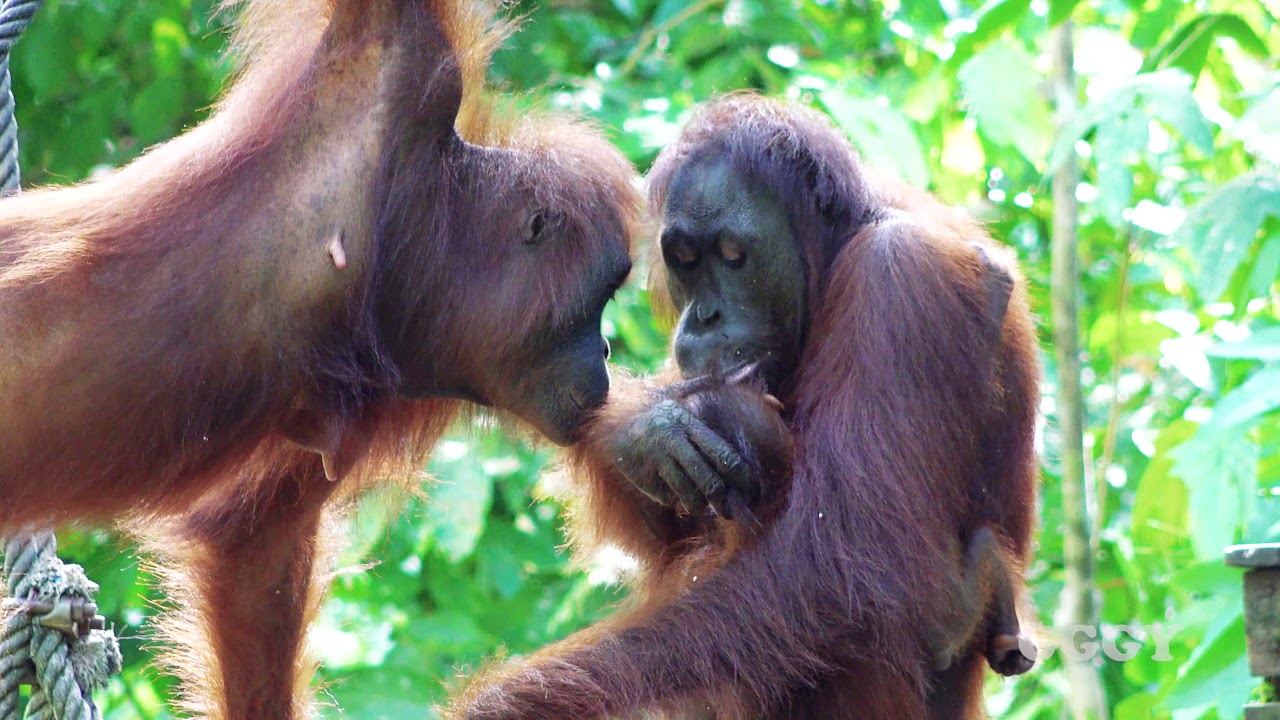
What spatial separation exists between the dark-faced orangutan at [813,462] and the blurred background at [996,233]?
0.41 metres

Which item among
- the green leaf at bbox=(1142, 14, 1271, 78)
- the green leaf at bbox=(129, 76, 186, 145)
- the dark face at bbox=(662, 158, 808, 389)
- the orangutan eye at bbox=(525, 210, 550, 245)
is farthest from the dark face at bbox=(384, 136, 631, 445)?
the green leaf at bbox=(129, 76, 186, 145)

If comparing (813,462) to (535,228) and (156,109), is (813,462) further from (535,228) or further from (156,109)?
(156,109)

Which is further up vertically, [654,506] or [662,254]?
[662,254]

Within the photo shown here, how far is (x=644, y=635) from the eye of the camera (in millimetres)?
2365

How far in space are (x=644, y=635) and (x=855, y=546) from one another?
40cm

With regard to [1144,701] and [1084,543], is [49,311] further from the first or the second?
[1084,543]

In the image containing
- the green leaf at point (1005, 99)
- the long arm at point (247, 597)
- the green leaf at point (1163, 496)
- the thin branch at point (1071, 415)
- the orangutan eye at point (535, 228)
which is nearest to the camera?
the orangutan eye at point (535, 228)

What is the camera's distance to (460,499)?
379cm

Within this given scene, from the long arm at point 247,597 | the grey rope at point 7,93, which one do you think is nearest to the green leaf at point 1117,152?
the long arm at point 247,597

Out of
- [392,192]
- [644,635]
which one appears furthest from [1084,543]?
[392,192]

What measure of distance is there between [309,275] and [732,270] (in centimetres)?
111

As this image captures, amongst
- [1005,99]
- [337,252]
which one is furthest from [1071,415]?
[337,252]

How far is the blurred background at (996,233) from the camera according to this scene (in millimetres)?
2930

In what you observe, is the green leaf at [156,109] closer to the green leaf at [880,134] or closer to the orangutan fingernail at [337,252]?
the green leaf at [880,134]
